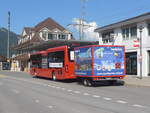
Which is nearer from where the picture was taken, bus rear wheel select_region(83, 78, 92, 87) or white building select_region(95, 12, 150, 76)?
bus rear wheel select_region(83, 78, 92, 87)

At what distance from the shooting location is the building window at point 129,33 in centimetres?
2905

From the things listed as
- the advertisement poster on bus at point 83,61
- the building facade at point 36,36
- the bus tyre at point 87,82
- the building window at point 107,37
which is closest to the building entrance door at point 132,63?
the building window at point 107,37

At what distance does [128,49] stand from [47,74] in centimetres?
967

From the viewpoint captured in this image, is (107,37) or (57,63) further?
(107,37)

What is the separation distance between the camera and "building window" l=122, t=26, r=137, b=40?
29.0 m

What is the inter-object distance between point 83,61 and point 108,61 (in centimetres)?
187

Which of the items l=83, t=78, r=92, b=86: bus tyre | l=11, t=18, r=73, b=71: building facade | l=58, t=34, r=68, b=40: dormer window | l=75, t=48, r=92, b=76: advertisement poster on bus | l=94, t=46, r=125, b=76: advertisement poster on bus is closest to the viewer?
l=94, t=46, r=125, b=76: advertisement poster on bus

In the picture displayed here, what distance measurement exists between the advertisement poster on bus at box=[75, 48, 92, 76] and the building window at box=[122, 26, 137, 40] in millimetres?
10434

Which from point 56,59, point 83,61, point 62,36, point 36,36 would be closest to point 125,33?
point 56,59

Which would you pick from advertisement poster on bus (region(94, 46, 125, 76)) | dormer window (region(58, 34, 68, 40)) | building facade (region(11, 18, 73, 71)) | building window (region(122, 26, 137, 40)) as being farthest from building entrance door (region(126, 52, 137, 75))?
dormer window (region(58, 34, 68, 40))

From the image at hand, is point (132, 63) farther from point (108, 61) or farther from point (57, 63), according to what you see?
point (108, 61)

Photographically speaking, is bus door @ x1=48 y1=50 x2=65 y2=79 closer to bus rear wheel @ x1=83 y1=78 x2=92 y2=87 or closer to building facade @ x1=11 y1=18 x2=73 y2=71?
bus rear wheel @ x1=83 y1=78 x2=92 y2=87

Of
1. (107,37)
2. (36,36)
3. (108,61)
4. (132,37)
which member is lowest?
(108,61)

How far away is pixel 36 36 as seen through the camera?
65562 millimetres
